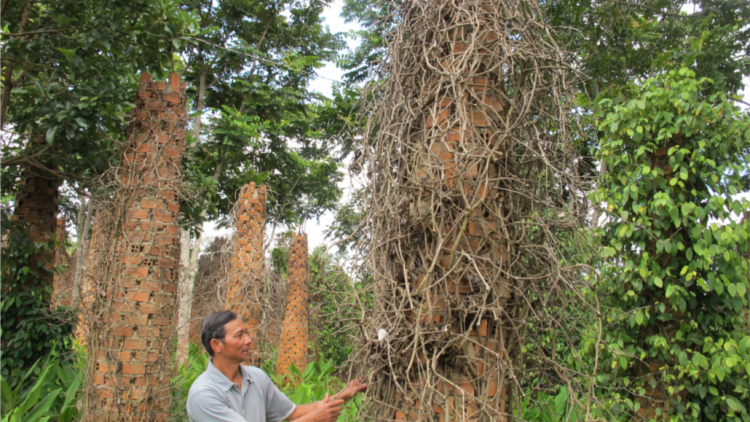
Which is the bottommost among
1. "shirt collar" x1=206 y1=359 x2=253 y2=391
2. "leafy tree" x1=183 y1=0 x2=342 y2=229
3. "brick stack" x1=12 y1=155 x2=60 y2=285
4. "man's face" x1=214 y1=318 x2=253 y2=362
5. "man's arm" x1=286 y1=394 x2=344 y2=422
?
"man's arm" x1=286 y1=394 x2=344 y2=422

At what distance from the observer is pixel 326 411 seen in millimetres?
2344

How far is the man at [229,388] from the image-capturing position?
2191 millimetres

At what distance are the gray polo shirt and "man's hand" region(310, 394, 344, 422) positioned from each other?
0.32m

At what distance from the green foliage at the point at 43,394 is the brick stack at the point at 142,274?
1094mm

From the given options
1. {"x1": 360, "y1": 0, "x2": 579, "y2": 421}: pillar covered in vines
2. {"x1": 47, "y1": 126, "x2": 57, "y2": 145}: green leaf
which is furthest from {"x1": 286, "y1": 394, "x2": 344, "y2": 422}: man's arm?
{"x1": 47, "y1": 126, "x2": 57, "y2": 145}: green leaf

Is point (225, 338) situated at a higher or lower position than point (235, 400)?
higher

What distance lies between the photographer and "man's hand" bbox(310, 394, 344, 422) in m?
2.32

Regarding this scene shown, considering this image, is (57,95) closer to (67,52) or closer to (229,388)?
(67,52)

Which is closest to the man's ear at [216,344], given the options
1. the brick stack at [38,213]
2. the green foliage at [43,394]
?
the green foliage at [43,394]

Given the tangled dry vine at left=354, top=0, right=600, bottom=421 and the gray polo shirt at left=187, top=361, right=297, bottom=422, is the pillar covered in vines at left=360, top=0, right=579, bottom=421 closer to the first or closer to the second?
the tangled dry vine at left=354, top=0, right=600, bottom=421

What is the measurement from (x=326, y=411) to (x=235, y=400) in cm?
45

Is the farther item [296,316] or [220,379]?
[296,316]

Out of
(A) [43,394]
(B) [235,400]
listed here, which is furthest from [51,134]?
(B) [235,400]

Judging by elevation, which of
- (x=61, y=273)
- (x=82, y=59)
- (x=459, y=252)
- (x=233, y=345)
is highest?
(x=82, y=59)
